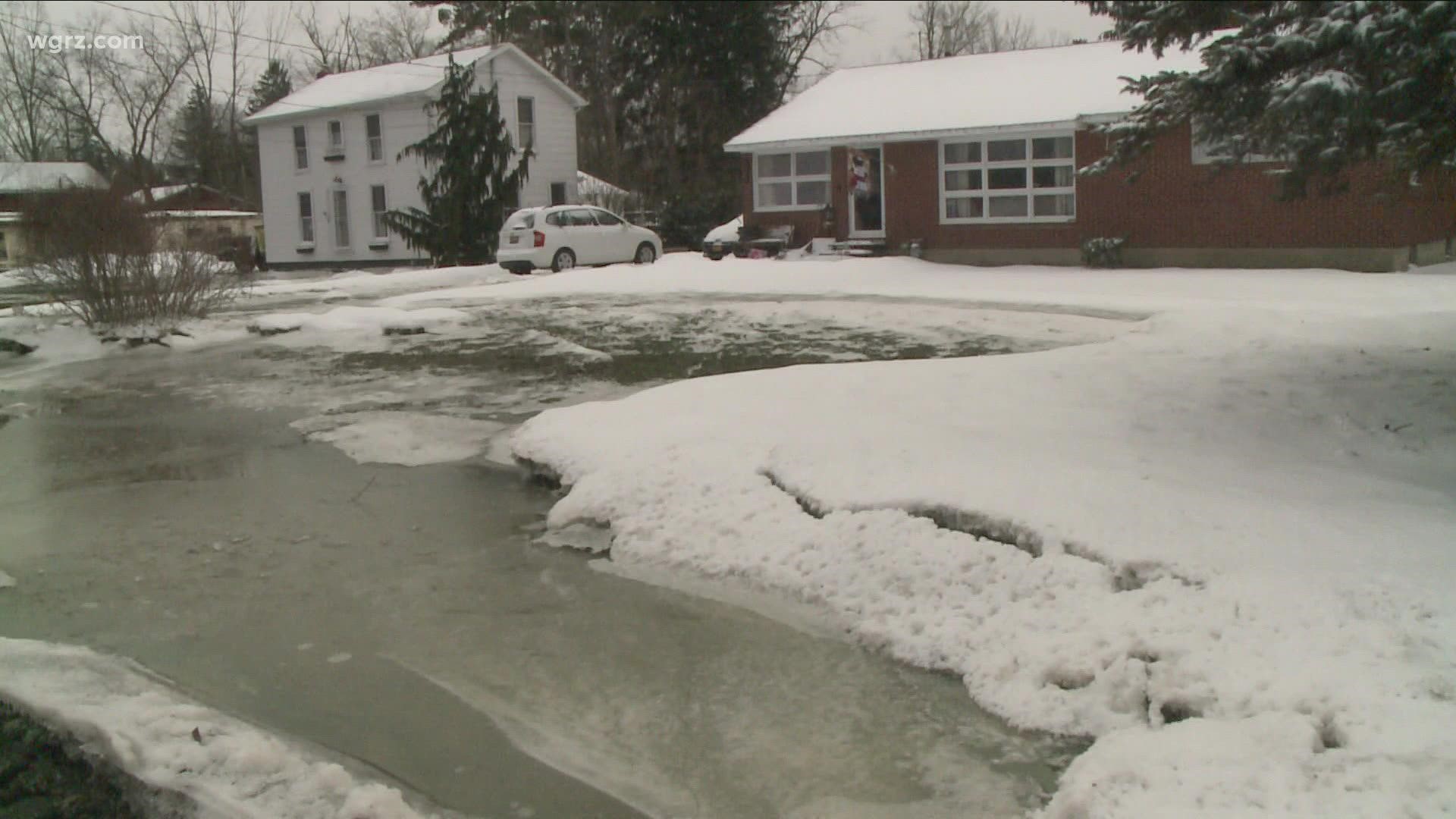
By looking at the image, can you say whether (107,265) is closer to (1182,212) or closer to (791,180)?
(791,180)

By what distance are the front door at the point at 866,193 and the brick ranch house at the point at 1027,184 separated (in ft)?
0.12

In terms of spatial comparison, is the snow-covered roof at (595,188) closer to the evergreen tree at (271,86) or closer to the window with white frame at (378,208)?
the window with white frame at (378,208)

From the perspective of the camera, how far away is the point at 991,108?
1056 inches

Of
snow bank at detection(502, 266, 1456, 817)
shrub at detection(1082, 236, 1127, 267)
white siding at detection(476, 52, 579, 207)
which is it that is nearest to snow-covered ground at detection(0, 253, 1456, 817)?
snow bank at detection(502, 266, 1456, 817)

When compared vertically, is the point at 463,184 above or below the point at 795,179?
above

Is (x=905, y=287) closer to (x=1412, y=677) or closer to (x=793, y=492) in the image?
(x=793, y=492)


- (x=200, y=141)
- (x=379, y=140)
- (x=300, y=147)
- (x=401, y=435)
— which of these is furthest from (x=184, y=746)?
(x=200, y=141)

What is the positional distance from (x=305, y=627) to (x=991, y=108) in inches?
928

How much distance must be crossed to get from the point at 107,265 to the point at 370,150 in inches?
990

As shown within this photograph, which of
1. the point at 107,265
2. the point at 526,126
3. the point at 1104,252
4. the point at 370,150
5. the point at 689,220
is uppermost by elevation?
the point at 526,126

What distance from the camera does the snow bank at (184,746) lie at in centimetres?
401

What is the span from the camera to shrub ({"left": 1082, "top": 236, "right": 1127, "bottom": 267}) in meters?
24.5

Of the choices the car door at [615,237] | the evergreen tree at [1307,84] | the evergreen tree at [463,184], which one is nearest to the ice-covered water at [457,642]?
the evergreen tree at [1307,84]

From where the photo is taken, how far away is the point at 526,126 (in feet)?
133
